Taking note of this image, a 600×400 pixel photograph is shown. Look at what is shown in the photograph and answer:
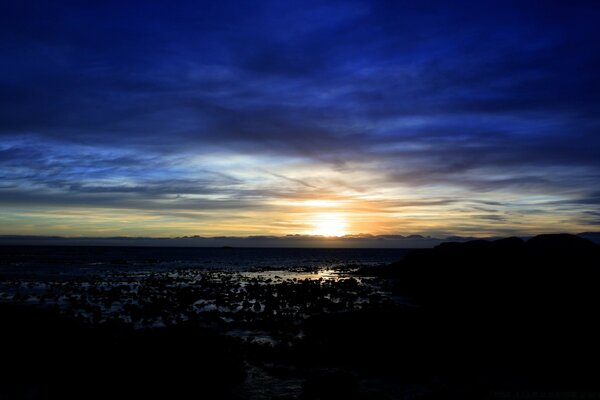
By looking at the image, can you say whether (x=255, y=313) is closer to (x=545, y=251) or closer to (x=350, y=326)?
(x=350, y=326)

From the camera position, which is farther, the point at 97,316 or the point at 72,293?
the point at 72,293

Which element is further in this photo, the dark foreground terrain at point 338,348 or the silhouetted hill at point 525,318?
the silhouetted hill at point 525,318

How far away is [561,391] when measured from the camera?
44.6ft

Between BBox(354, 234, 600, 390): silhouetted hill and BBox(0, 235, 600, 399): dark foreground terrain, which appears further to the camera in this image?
BBox(354, 234, 600, 390): silhouetted hill

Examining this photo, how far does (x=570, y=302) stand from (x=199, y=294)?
2789 cm

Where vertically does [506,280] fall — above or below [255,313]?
above

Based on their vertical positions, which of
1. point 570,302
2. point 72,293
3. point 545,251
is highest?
point 545,251

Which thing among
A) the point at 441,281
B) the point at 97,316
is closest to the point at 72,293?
the point at 97,316

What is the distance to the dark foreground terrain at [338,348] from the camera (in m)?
12.9

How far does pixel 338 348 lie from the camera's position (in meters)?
18.0

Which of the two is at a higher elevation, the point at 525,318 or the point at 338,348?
the point at 525,318

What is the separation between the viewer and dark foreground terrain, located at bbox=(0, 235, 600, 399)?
509 inches

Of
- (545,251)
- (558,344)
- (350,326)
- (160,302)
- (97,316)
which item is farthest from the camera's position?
(160,302)

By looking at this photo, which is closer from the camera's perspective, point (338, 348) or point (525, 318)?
point (338, 348)
